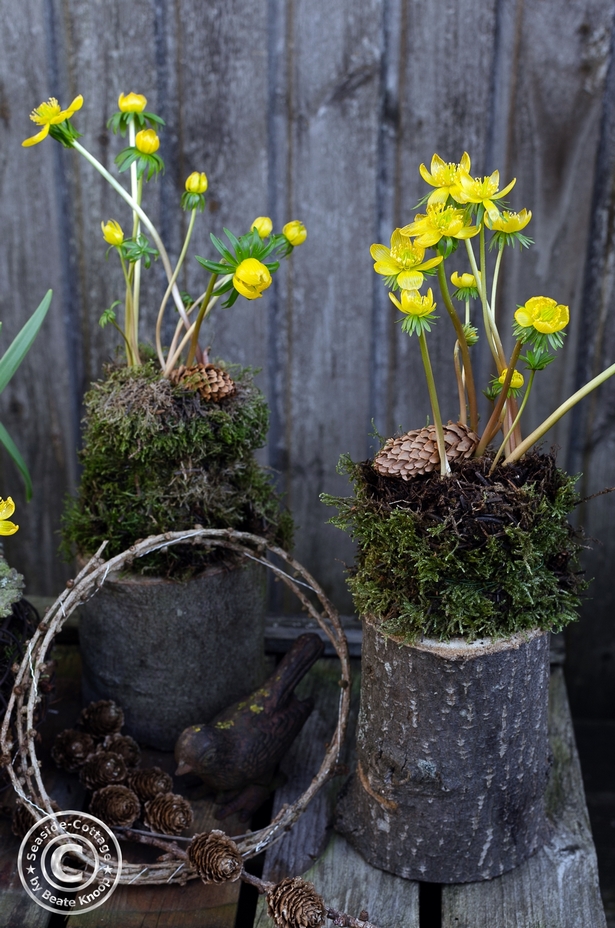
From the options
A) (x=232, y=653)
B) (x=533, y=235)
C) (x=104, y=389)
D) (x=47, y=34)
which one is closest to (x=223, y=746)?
(x=232, y=653)

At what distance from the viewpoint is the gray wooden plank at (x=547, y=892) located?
95 centimetres

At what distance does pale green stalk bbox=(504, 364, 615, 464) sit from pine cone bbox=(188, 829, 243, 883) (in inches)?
21.3

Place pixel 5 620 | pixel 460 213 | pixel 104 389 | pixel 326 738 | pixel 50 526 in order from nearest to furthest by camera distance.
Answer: pixel 460 213 → pixel 5 620 → pixel 104 389 → pixel 326 738 → pixel 50 526

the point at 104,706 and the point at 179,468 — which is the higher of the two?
the point at 179,468

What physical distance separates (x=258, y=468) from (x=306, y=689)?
410mm

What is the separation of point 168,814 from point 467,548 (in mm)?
512

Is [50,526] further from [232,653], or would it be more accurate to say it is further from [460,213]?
[460,213]

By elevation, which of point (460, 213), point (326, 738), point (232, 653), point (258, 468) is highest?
point (460, 213)

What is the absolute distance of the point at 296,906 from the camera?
892mm

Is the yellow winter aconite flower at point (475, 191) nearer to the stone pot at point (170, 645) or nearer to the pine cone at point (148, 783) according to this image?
the stone pot at point (170, 645)

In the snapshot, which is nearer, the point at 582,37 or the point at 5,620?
the point at 5,620

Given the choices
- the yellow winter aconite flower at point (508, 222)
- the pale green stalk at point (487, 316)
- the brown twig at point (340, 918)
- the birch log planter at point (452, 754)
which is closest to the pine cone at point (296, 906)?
the brown twig at point (340, 918)

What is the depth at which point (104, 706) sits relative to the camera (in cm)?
117

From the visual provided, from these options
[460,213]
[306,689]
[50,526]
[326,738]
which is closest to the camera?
[460,213]
